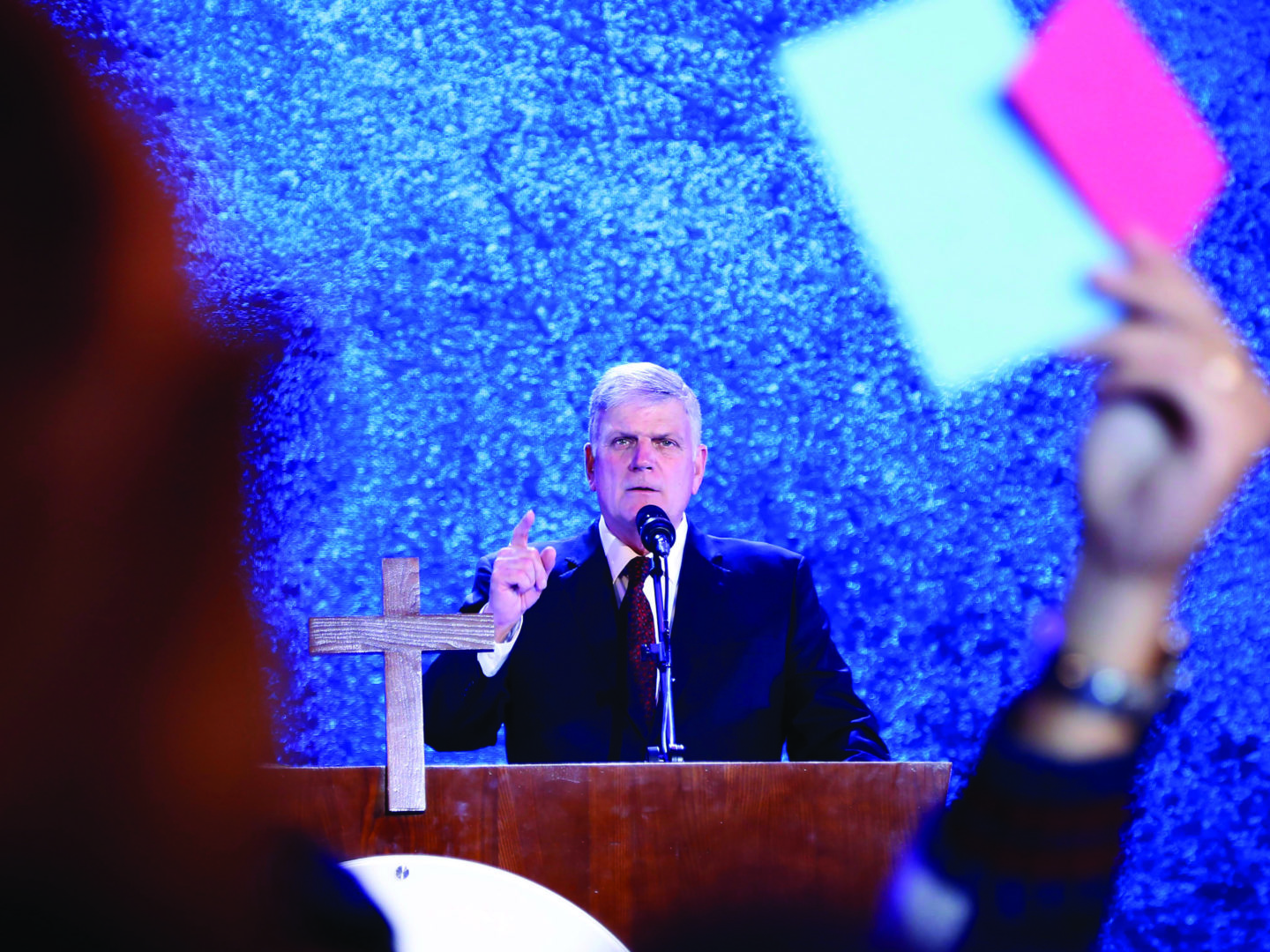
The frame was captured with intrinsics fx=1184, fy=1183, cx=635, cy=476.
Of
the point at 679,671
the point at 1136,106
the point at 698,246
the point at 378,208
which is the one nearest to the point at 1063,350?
the point at 1136,106

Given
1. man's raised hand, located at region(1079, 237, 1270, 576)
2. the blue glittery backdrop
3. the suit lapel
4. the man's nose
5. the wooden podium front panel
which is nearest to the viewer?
man's raised hand, located at region(1079, 237, 1270, 576)

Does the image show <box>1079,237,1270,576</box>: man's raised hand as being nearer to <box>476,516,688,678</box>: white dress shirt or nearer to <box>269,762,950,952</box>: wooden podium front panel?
<box>269,762,950,952</box>: wooden podium front panel

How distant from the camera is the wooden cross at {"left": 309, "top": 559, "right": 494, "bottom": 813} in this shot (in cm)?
93

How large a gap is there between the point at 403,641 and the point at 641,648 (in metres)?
0.63

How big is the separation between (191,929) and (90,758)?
6 centimetres

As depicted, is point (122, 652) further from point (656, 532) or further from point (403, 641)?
point (656, 532)

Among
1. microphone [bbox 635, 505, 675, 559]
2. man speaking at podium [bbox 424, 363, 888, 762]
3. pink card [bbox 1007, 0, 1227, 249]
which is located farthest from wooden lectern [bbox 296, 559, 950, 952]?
pink card [bbox 1007, 0, 1227, 249]

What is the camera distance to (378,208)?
2.24m

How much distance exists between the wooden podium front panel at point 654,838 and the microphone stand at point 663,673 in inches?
8.7

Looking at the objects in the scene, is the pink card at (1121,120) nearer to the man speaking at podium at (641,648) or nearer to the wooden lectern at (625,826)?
the man speaking at podium at (641,648)

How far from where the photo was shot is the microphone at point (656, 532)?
1.28 metres

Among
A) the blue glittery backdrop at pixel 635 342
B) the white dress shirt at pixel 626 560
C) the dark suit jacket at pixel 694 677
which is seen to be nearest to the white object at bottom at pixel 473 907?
the dark suit jacket at pixel 694 677

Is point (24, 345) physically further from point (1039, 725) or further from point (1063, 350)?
point (1063, 350)

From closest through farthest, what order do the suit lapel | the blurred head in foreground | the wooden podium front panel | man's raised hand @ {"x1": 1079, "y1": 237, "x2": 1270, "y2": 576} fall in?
the blurred head in foreground → man's raised hand @ {"x1": 1079, "y1": 237, "x2": 1270, "y2": 576} → the wooden podium front panel → the suit lapel
